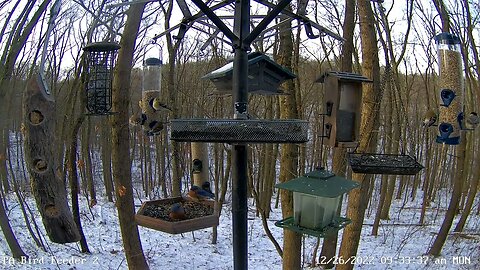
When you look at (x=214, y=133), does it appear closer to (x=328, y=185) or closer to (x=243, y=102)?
(x=243, y=102)

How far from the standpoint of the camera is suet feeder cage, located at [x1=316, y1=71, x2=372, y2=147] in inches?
144

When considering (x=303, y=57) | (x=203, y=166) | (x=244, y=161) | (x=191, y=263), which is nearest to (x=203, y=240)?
(x=191, y=263)

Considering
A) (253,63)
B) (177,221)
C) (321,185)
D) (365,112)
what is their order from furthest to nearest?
(365,112)
(177,221)
(253,63)
(321,185)

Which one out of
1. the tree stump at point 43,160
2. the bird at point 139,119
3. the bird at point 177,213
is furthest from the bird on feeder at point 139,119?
the bird at point 177,213

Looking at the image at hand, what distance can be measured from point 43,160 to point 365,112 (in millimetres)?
4397

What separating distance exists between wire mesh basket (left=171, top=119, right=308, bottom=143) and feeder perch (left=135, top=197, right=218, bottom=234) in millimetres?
1523

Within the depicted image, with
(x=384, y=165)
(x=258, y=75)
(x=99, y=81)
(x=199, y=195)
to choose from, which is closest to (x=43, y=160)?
(x=199, y=195)

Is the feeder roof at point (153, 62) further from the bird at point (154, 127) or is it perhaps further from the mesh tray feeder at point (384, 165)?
the mesh tray feeder at point (384, 165)

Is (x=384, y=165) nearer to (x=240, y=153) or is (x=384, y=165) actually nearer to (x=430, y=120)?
(x=240, y=153)

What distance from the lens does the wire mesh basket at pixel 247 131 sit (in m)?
2.04

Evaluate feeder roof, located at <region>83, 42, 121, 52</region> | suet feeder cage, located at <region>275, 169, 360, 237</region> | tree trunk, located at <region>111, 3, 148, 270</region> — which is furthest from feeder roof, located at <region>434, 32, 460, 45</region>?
tree trunk, located at <region>111, 3, 148, 270</region>

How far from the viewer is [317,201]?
2.89 meters

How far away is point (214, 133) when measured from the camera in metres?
2.07

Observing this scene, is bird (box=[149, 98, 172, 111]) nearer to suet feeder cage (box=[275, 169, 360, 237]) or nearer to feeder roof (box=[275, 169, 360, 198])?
suet feeder cage (box=[275, 169, 360, 237])
